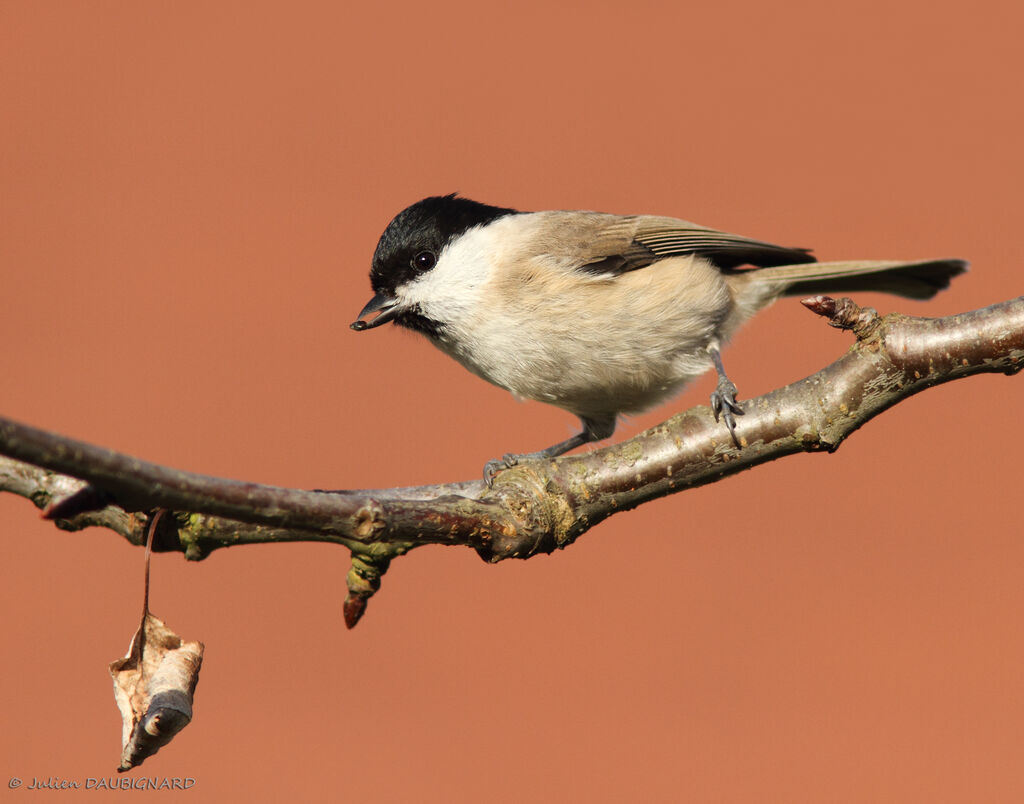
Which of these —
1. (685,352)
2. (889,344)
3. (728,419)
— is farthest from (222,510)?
(685,352)

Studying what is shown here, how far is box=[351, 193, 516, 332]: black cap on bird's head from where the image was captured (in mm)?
2510

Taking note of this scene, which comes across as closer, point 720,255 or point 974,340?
point 974,340

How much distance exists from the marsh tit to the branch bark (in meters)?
0.47

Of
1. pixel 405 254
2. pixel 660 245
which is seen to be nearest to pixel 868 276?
pixel 660 245

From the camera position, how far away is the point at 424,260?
8.34ft

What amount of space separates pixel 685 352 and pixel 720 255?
40cm

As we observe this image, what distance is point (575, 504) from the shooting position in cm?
169

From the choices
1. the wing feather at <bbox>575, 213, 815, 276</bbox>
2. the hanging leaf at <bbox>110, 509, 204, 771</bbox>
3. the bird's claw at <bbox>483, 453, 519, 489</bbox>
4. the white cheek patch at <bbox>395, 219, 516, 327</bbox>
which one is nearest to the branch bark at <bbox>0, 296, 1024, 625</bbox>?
the hanging leaf at <bbox>110, 509, 204, 771</bbox>

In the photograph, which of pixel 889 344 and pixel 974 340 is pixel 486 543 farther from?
pixel 974 340

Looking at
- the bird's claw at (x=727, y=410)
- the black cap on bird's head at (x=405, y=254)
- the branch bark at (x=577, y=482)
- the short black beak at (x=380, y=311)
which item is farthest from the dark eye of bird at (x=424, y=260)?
the bird's claw at (x=727, y=410)

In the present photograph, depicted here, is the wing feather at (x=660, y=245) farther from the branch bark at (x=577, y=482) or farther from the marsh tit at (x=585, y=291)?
the branch bark at (x=577, y=482)

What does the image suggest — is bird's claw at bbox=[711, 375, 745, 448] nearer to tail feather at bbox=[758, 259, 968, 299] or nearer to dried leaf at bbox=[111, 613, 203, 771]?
dried leaf at bbox=[111, 613, 203, 771]

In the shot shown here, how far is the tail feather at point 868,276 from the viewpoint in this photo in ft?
8.59

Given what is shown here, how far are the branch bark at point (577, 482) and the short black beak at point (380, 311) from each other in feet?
2.76
